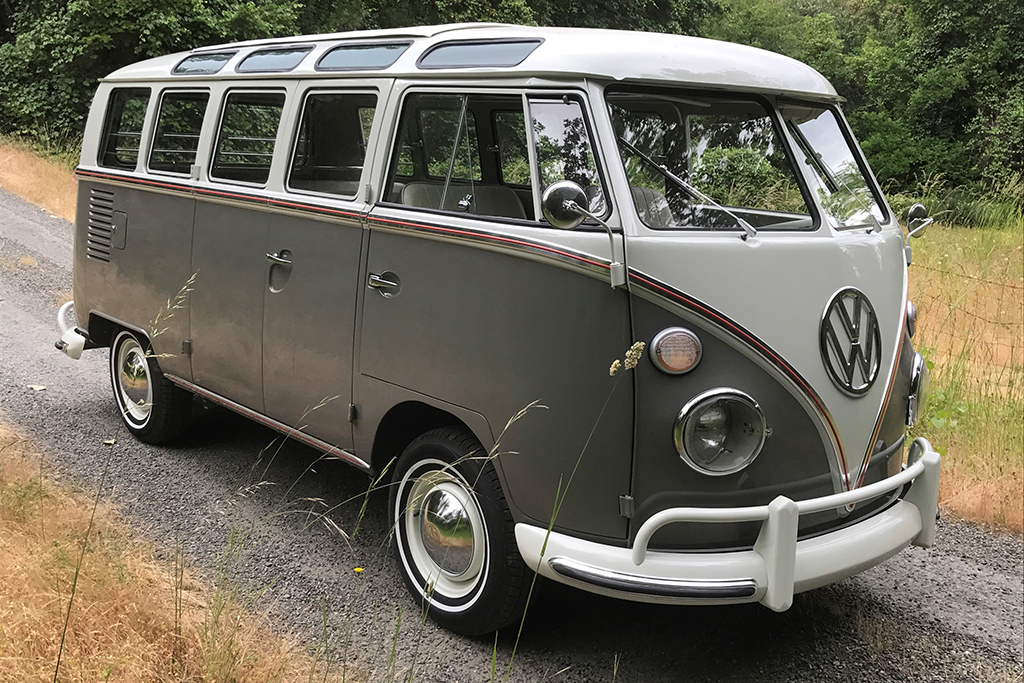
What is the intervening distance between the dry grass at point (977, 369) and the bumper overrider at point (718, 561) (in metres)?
2.38

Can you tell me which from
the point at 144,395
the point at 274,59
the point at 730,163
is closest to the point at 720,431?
the point at 730,163

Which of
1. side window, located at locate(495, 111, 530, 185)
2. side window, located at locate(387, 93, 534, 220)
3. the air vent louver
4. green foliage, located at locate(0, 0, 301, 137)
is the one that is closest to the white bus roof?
side window, located at locate(387, 93, 534, 220)

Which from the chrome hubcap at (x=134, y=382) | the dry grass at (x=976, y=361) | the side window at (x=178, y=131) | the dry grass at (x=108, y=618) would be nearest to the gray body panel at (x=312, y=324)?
the dry grass at (x=108, y=618)

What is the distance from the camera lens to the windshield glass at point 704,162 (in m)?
3.33

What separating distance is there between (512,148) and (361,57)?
2.65 ft

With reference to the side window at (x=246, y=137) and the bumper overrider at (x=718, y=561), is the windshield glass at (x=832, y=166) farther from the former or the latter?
the side window at (x=246, y=137)

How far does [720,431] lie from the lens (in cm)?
311

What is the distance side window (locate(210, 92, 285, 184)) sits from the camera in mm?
4656

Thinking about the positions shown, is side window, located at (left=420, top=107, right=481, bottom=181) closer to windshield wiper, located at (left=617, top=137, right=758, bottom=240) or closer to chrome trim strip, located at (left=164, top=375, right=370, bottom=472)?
windshield wiper, located at (left=617, top=137, right=758, bottom=240)

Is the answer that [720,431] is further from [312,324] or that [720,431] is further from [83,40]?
[83,40]

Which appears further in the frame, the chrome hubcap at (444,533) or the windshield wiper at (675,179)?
the chrome hubcap at (444,533)

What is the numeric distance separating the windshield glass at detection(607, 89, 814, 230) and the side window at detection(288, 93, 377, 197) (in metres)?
1.47

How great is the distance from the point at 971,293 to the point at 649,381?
6199 millimetres

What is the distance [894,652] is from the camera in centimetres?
376
